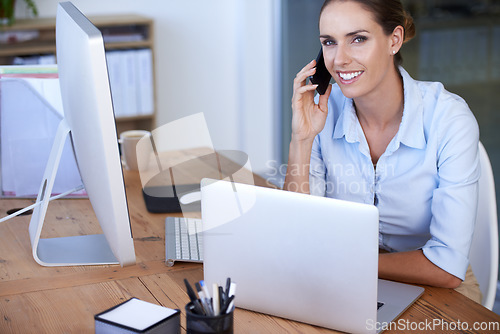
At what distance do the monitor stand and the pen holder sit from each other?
481mm

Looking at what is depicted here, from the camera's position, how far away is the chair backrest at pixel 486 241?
5.08ft

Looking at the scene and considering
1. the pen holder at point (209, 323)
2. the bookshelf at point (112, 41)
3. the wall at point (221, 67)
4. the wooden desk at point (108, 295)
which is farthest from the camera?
the wall at point (221, 67)

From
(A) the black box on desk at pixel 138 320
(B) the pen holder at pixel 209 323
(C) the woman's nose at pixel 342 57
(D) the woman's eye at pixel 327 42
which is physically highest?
(D) the woman's eye at pixel 327 42

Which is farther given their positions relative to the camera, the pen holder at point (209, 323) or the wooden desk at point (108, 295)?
the wooden desk at point (108, 295)

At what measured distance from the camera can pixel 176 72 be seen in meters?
3.91

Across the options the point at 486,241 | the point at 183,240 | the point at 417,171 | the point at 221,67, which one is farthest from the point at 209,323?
the point at 221,67

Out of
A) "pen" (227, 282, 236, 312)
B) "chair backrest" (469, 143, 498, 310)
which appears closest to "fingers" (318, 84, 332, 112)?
"chair backrest" (469, 143, 498, 310)

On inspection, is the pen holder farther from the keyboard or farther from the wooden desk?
the keyboard

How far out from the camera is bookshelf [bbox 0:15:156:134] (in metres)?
3.16

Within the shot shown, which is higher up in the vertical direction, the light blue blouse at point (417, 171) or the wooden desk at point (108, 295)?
the light blue blouse at point (417, 171)

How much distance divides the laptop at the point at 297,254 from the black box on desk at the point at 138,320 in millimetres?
156

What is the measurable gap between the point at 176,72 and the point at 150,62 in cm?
42

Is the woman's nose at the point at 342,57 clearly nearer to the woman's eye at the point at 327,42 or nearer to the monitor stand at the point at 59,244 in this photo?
the woman's eye at the point at 327,42

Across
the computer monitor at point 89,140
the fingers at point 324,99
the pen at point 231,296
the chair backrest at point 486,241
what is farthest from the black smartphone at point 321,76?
the pen at point 231,296
